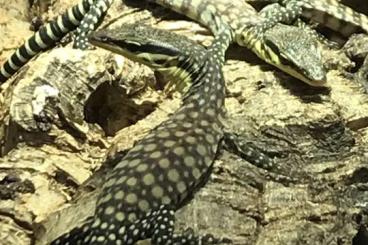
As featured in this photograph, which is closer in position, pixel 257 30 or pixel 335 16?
pixel 257 30

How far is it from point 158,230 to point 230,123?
2.79 feet

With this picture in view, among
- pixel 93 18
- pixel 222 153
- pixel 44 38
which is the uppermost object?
pixel 222 153

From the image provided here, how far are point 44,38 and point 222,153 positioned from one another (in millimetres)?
1754

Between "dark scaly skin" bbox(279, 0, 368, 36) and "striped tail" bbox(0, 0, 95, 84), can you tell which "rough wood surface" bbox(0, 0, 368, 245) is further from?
"striped tail" bbox(0, 0, 95, 84)

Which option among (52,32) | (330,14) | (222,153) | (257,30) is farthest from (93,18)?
(222,153)

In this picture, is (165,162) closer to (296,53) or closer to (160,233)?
(160,233)

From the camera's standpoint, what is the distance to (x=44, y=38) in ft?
16.6

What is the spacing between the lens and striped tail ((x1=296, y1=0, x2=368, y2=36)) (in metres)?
5.04

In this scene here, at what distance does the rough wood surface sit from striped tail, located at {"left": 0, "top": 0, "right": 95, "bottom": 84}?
0.87m

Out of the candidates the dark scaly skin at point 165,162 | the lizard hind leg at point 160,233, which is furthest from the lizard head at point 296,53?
the lizard hind leg at point 160,233

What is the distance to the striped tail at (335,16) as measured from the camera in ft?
16.5

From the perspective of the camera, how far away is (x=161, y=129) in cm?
371

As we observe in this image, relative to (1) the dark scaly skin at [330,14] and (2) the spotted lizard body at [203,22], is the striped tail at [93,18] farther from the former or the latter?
(1) the dark scaly skin at [330,14]

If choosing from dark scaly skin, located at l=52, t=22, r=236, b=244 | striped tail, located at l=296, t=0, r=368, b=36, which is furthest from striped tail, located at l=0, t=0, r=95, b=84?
striped tail, located at l=296, t=0, r=368, b=36
